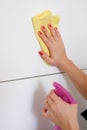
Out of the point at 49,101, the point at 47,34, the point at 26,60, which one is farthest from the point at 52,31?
the point at 49,101

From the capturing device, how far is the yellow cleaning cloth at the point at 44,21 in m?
0.75

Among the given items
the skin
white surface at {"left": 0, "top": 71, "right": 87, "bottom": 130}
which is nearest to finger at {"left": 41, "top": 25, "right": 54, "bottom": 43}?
the skin

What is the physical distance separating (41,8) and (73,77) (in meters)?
0.28

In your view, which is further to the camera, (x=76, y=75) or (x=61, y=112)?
(x=76, y=75)

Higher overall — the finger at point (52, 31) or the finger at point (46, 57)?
the finger at point (52, 31)

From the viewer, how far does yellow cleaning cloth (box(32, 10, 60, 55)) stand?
0.75 m

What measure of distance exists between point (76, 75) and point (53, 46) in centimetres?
15

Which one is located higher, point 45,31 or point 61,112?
point 45,31

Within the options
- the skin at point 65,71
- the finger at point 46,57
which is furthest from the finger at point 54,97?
the finger at point 46,57

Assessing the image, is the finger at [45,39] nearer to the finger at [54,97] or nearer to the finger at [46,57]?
the finger at [46,57]

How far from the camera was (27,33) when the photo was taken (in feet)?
2.43

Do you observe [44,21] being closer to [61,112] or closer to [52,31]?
[52,31]

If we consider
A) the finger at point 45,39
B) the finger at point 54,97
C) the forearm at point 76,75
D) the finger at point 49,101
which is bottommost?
the finger at point 49,101

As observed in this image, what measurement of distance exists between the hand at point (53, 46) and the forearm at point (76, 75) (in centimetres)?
2
